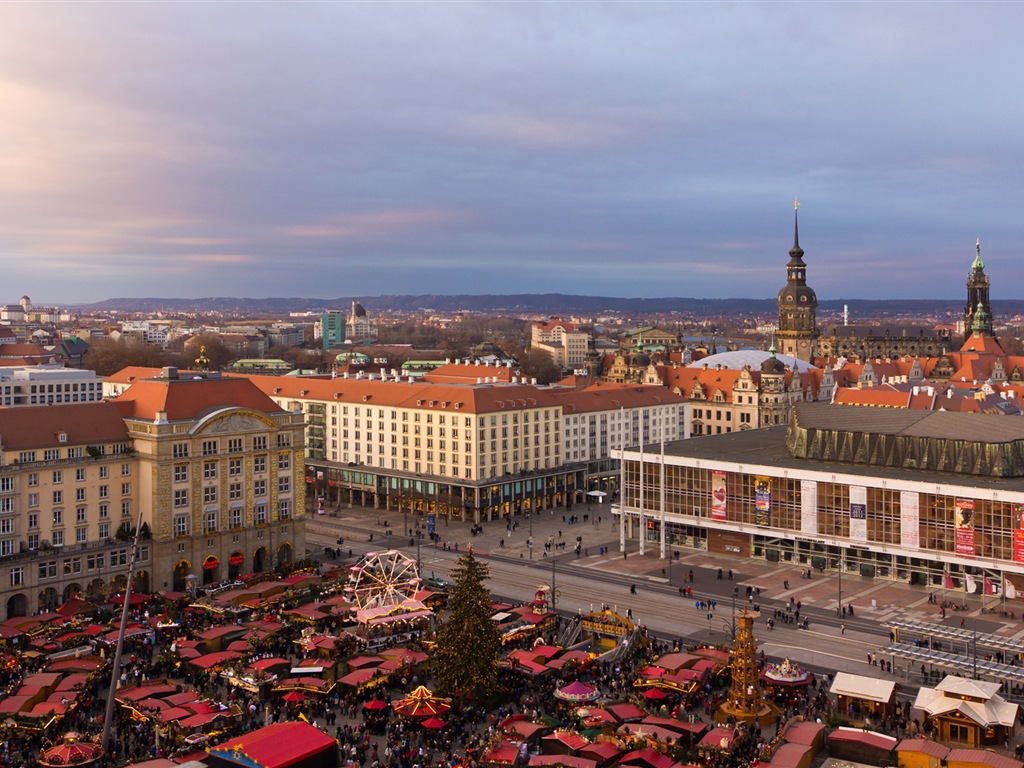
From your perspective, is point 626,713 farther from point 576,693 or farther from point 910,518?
point 910,518

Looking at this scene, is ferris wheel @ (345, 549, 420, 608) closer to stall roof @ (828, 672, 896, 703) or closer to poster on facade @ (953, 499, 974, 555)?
stall roof @ (828, 672, 896, 703)

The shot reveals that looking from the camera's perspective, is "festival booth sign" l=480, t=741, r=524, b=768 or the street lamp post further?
the street lamp post

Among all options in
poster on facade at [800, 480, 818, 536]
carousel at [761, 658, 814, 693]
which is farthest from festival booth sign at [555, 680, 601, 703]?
poster on facade at [800, 480, 818, 536]

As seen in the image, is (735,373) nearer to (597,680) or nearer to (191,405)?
(191,405)

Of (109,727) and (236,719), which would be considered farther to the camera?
(236,719)

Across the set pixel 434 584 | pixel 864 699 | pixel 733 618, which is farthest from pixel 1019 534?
pixel 434 584

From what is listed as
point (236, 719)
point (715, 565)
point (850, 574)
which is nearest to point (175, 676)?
point (236, 719)
